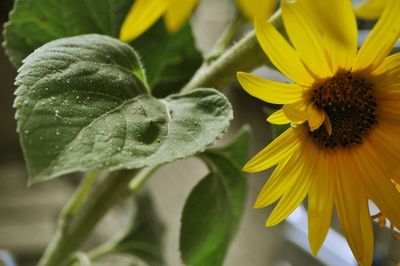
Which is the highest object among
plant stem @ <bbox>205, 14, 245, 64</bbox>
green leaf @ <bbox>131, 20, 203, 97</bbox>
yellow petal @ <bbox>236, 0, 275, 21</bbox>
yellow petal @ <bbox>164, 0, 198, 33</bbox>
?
yellow petal @ <bbox>236, 0, 275, 21</bbox>

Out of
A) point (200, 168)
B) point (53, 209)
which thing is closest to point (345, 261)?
point (200, 168)

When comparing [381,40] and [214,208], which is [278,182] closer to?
[381,40]

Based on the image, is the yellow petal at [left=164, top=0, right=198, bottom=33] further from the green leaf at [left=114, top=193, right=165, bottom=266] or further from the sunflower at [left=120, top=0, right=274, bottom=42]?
the green leaf at [left=114, top=193, right=165, bottom=266]

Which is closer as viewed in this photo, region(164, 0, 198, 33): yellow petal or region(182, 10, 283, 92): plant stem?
region(164, 0, 198, 33): yellow petal

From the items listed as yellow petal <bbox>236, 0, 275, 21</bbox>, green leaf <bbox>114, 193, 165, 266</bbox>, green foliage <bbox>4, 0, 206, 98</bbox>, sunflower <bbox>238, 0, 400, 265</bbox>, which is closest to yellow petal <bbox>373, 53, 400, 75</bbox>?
sunflower <bbox>238, 0, 400, 265</bbox>

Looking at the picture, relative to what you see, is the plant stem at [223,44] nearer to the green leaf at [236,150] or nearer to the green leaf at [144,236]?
the green leaf at [236,150]

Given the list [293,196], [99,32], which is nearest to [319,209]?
[293,196]

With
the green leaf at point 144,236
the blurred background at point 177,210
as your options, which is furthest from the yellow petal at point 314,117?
the green leaf at point 144,236

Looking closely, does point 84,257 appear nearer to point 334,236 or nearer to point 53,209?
point 334,236
